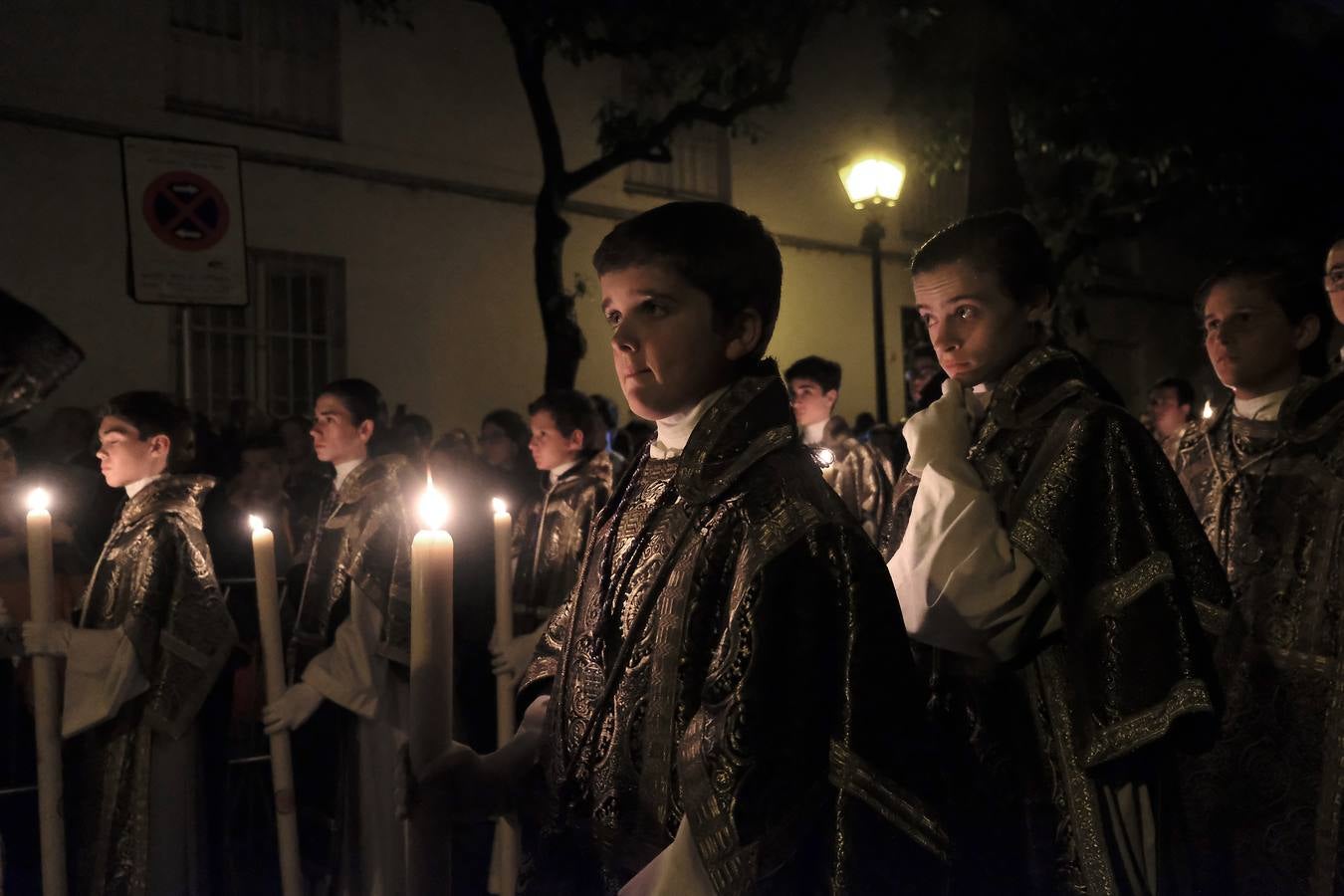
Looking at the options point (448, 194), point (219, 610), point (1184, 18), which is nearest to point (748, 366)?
point (219, 610)

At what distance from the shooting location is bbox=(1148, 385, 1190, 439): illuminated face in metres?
10.7

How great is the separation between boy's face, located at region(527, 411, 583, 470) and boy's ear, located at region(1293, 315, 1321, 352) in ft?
13.3

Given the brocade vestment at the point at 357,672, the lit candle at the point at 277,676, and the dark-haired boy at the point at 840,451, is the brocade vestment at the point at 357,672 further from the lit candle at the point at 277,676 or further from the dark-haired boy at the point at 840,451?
the dark-haired boy at the point at 840,451

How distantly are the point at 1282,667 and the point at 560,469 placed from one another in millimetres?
4259

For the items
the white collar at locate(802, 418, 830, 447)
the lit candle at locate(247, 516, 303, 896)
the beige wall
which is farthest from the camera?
the beige wall

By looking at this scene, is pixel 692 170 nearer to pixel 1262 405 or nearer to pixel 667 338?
pixel 1262 405

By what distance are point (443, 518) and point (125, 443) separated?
3.90m

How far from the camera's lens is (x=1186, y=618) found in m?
2.78

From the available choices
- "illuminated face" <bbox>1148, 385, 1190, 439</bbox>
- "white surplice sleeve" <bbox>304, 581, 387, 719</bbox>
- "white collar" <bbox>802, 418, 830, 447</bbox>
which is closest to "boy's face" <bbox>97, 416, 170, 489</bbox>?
"white surplice sleeve" <bbox>304, 581, 387, 719</bbox>

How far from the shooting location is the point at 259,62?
577 inches

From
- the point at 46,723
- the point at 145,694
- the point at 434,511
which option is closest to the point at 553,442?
the point at 145,694

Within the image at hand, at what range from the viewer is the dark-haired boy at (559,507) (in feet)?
22.4

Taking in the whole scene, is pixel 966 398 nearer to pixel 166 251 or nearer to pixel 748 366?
pixel 748 366

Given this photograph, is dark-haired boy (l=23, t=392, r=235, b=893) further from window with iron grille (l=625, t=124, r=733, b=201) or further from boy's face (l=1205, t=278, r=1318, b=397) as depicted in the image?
window with iron grille (l=625, t=124, r=733, b=201)
